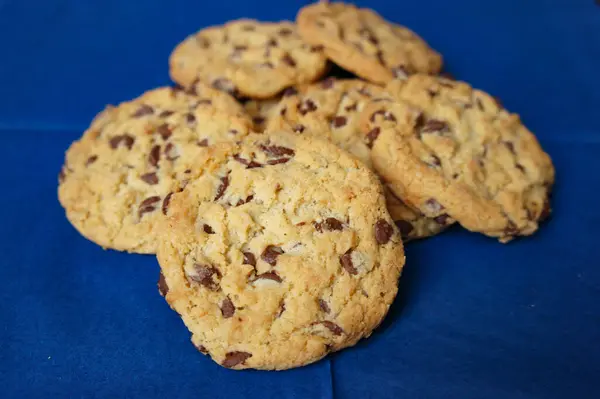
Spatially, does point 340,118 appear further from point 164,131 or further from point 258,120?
point 164,131

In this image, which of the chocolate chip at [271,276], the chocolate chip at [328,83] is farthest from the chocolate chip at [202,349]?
the chocolate chip at [328,83]

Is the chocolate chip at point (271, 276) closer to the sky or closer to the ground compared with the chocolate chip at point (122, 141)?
closer to the ground

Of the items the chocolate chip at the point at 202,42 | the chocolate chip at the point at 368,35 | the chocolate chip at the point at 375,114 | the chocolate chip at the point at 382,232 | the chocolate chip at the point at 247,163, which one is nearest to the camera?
the chocolate chip at the point at 382,232

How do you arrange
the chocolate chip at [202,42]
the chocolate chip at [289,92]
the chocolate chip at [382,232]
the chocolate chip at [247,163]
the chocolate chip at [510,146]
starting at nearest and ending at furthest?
the chocolate chip at [382,232] < the chocolate chip at [247,163] < the chocolate chip at [510,146] < the chocolate chip at [289,92] < the chocolate chip at [202,42]

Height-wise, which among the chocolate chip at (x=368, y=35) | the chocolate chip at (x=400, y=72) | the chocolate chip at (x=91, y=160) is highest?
the chocolate chip at (x=368, y=35)

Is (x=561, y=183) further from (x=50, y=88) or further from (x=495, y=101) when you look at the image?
(x=50, y=88)

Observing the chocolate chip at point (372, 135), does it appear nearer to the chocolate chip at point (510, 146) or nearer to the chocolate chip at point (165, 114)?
the chocolate chip at point (510, 146)

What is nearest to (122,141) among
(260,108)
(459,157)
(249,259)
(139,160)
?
(139,160)

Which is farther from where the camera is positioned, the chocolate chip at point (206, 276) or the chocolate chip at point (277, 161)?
the chocolate chip at point (277, 161)
